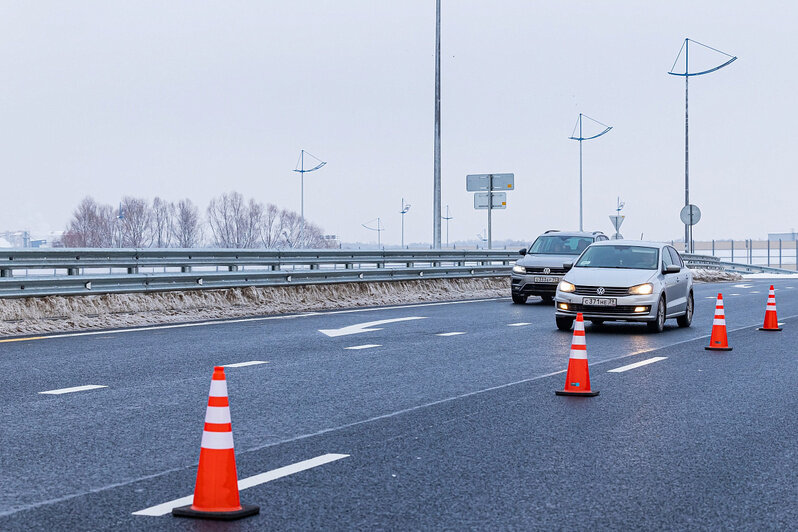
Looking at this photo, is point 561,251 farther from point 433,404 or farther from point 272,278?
point 433,404

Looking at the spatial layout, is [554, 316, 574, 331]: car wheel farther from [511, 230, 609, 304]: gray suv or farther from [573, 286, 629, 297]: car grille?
[511, 230, 609, 304]: gray suv

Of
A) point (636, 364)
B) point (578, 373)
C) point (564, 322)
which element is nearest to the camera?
point (578, 373)

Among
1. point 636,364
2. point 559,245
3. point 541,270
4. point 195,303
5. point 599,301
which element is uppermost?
point 559,245

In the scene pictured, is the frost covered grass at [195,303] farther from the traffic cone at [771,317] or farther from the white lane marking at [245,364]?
the traffic cone at [771,317]

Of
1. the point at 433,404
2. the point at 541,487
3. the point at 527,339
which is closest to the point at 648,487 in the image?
the point at 541,487

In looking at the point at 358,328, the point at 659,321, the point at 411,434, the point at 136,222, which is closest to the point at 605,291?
→ the point at 659,321

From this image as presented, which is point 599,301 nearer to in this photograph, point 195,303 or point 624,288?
point 624,288

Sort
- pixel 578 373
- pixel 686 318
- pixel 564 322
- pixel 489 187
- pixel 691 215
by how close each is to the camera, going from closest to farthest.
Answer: pixel 578 373
pixel 564 322
pixel 686 318
pixel 489 187
pixel 691 215

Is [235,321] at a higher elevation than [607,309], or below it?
below

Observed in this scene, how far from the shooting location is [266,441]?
7.48 metres

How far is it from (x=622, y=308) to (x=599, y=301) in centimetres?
38

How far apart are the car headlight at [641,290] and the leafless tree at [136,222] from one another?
11714 cm

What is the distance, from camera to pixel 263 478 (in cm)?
625

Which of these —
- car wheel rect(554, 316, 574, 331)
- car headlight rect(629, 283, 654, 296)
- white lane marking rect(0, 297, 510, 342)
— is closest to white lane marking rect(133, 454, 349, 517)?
white lane marking rect(0, 297, 510, 342)
